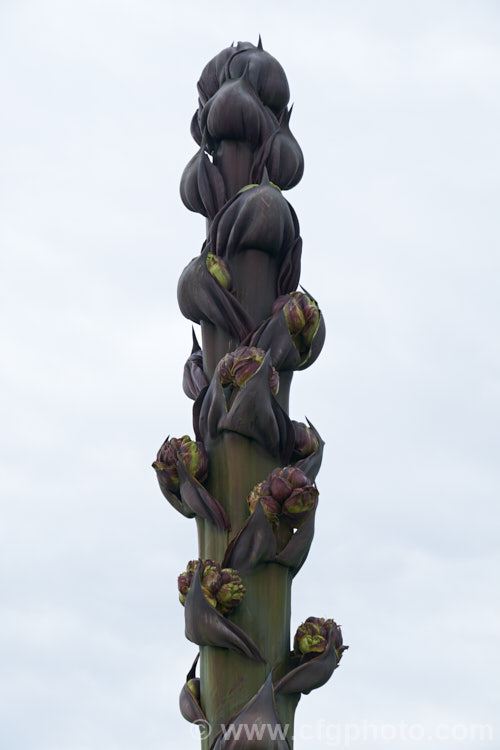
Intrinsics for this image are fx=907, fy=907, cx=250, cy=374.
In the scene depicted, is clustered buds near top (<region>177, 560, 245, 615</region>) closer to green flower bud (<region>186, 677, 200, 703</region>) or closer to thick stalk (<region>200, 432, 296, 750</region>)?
A: thick stalk (<region>200, 432, 296, 750</region>)

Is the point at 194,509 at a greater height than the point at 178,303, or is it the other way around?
the point at 178,303

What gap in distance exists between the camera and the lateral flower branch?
561cm

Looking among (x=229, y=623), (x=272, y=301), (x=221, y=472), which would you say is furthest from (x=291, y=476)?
(x=272, y=301)

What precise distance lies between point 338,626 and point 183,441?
1594 millimetres

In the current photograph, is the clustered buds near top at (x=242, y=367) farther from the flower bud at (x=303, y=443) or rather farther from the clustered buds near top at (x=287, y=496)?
the clustered buds near top at (x=287, y=496)

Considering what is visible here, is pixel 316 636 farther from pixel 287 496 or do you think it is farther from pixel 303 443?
pixel 303 443

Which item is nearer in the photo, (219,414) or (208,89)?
(219,414)

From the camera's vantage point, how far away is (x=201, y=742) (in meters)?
5.68

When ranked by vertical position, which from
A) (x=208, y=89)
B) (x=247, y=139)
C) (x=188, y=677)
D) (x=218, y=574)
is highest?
(x=208, y=89)

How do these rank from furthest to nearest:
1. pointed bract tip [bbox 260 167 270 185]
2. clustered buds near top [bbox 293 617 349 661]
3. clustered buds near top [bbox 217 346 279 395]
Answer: pointed bract tip [bbox 260 167 270 185] → clustered buds near top [bbox 217 346 279 395] → clustered buds near top [bbox 293 617 349 661]

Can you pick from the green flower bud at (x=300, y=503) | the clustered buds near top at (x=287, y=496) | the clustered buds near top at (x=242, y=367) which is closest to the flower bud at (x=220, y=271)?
the clustered buds near top at (x=242, y=367)

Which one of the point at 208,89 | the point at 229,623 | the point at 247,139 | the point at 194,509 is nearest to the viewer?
the point at 229,623

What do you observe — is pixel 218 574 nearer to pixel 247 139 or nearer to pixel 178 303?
pixel 178 303

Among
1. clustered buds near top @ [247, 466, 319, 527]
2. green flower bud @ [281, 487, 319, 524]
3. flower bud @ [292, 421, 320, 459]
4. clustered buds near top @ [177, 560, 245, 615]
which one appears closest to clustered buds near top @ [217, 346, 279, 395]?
flower bud @ [292, 421, 320, 459]
